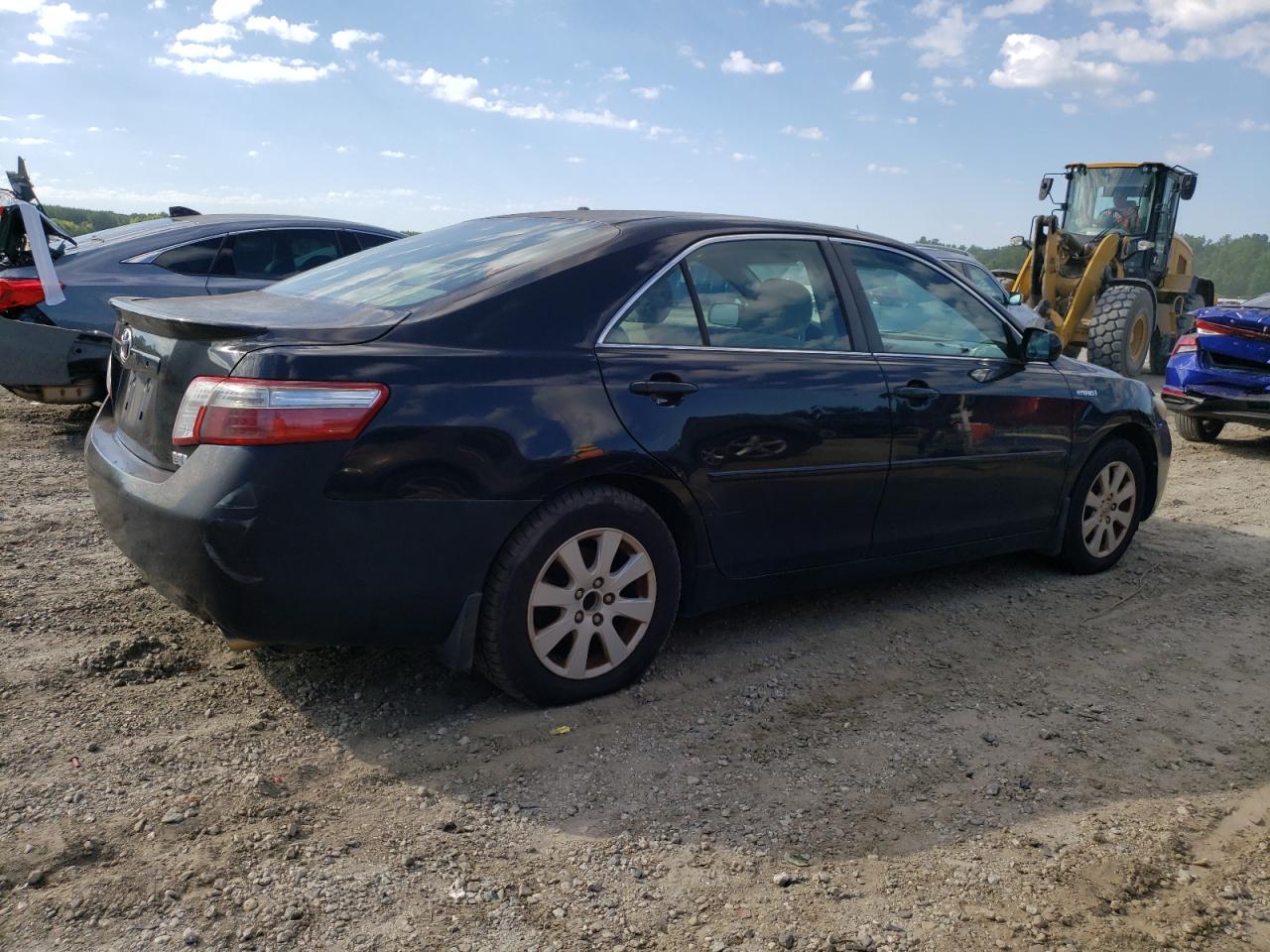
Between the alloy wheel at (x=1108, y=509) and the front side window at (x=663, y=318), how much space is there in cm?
259

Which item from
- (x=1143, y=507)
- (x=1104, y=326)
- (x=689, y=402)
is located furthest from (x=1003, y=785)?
(x=1104, y=326)

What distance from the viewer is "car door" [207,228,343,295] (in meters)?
7.68

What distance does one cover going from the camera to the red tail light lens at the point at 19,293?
6.88 m

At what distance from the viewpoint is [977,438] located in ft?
14.9

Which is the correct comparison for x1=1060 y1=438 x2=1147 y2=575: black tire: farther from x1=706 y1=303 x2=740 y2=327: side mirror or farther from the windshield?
the windshield

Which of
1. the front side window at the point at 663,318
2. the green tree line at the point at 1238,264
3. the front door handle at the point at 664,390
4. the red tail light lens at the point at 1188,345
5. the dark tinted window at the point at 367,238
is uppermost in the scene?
the green tree line at the point at 1238,264

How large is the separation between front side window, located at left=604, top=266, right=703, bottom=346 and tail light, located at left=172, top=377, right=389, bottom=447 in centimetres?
89

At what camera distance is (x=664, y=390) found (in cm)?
354

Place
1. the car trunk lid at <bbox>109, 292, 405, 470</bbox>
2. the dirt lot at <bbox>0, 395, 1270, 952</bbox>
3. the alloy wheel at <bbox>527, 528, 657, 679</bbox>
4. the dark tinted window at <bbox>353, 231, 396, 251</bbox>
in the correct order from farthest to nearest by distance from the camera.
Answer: the dark tinted window at <bbox>353, 231, 396, 251</bbox> < the alloy wheel at <bbox>527, 528, 657, 679</bbox> < the car trunk lid at <bbox>109, 292, 405, 470</bbox> < the dirt lot at <bbox>0, 395, 1270, 952</bbox>

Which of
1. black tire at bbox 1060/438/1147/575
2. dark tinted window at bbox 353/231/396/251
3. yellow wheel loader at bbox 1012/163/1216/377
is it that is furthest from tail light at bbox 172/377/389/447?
yellow wheel loader at bbox 1012/163/1216/377

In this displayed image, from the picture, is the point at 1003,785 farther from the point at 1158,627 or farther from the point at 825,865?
the point at 1158,627

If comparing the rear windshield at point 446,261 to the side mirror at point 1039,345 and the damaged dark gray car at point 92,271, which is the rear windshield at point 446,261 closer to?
the side mirror at point 1039,345

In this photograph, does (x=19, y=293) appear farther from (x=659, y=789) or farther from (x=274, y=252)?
(x=659, y=789)

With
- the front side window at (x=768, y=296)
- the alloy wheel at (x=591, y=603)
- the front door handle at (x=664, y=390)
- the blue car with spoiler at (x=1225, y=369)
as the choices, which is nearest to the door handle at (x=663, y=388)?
the front door handle at (x=664, y=390)
